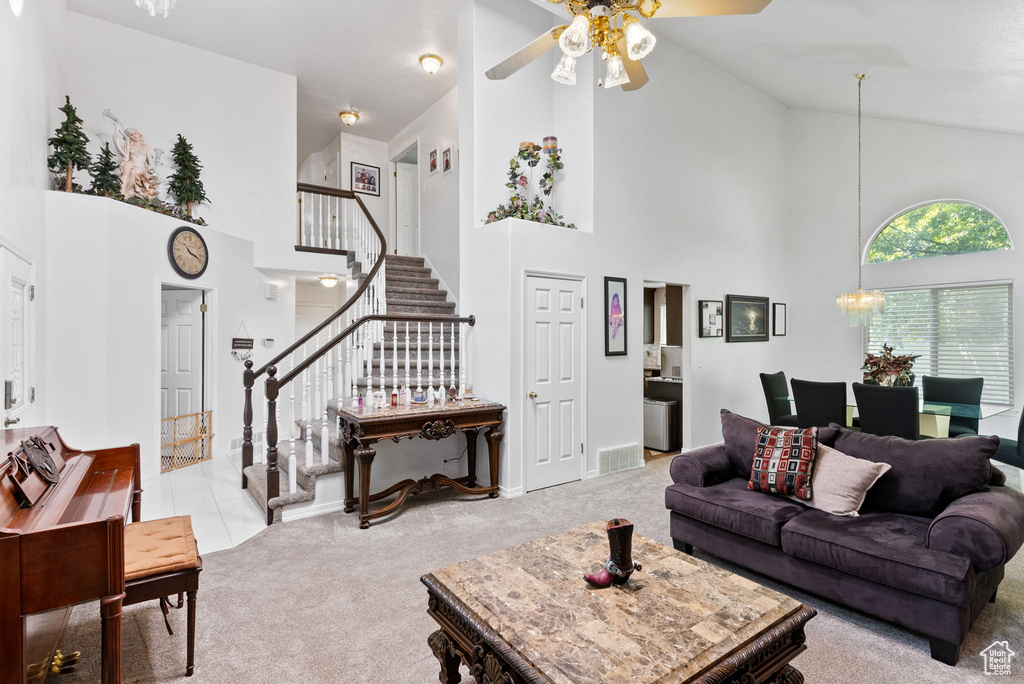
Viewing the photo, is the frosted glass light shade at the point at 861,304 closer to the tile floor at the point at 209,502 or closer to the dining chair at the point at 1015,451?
the dining chair at the point at 1015,451

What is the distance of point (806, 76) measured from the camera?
5715 mm

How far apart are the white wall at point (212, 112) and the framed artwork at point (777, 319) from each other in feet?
21.2

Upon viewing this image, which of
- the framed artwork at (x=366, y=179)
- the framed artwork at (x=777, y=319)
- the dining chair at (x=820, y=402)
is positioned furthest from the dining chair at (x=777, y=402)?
the framed artwork at (x=366, y=179)

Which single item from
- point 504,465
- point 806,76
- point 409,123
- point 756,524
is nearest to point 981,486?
point 756,524

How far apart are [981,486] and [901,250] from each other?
5.04 m

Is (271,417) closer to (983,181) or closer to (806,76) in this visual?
(806,76)

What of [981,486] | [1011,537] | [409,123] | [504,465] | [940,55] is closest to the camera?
[1011,537]

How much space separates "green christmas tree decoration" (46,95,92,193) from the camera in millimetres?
4465

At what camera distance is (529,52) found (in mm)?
2715

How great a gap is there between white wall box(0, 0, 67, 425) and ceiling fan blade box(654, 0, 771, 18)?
366cm

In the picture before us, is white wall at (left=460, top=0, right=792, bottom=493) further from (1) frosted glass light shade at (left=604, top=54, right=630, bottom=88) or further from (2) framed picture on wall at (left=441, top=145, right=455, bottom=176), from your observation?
(2) framed picture on wall at (left=441, top=145, right=455, bottom=176)

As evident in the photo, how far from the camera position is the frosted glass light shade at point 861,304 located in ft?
18.0

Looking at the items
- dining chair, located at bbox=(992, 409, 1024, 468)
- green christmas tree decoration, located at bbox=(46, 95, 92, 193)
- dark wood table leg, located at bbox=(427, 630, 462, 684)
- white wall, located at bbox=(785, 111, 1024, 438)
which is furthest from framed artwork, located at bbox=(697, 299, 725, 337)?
green christmas tree decoration, located at bbox=(46, 95, 92, 193)

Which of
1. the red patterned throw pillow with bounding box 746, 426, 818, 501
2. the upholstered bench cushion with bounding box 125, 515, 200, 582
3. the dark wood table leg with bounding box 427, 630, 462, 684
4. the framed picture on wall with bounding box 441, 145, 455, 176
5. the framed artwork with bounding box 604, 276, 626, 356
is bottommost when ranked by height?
the dark wood table leg with bounding box 427, 630, 462, 684
